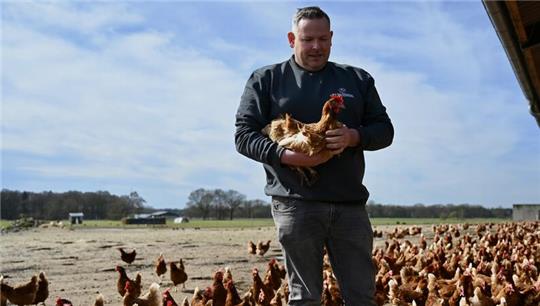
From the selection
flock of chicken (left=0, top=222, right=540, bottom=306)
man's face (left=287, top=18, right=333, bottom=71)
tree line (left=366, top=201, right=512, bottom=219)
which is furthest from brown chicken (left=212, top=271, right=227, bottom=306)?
tree line (left=366, top=201, right=512, bottom=219)

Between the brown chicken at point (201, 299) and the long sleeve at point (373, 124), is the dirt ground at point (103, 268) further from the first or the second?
the long sleeve at point (373, 124)

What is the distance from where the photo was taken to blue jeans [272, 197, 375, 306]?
2447 mm

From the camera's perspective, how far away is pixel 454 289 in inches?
197

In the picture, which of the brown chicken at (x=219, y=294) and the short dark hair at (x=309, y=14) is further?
the brown chicken at (x=219, y=294)

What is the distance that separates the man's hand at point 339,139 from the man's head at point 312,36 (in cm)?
40

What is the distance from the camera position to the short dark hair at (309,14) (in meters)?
2.51

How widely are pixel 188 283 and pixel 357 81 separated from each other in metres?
5.39

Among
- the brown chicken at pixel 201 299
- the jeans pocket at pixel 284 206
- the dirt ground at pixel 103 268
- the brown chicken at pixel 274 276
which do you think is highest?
the jeans pocket at pixel 284 206

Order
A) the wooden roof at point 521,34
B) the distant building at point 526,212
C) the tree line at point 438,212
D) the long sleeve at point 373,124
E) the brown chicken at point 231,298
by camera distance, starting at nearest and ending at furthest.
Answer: the long sleeve at point 373,124
the brown chicken at point 231,298
the wooden roof at point 521,34
the distant building at point 526,212
the tree line at point 438,212

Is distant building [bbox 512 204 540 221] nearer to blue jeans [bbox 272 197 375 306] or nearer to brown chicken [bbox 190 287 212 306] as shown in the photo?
brown chicken [bbox 190 287 212 306]

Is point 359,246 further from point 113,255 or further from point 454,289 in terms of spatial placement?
point 113,255

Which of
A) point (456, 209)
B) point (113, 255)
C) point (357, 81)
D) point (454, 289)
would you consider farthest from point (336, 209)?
point (456, 209)

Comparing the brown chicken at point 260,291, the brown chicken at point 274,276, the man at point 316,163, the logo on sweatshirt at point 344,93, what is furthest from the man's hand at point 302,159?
the brown chicken at point 274,276

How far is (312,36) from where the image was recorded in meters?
2.50
